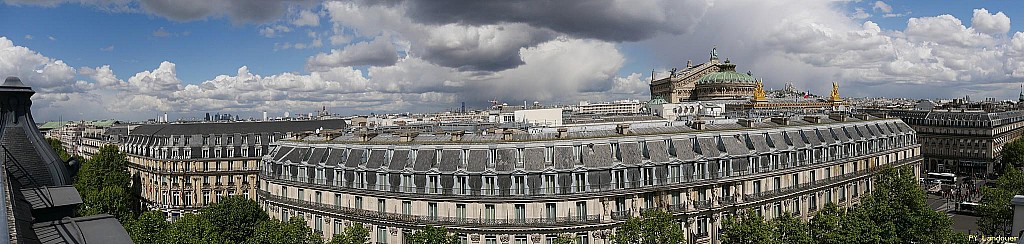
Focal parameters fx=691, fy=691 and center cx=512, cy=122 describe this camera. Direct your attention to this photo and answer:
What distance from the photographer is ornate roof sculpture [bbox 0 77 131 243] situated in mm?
22875

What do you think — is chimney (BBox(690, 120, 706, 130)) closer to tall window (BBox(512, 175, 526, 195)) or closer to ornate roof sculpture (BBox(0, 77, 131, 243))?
tall window (BBox(512, 175, 526, 195))

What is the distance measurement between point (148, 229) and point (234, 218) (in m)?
8.94

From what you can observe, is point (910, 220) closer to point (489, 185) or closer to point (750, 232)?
point (750, 232)

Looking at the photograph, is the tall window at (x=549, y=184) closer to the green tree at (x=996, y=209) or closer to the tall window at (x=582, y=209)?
the tall window at (x=582, y=209)

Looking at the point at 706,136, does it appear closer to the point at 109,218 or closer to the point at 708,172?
the point at 708,172

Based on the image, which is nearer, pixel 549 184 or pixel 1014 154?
pixel 549 184

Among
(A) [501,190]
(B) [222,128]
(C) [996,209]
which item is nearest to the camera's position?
(A) [501,190]

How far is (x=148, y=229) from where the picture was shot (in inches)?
2111

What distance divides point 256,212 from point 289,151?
6.46 m

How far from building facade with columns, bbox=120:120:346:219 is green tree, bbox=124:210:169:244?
3948 centimetres

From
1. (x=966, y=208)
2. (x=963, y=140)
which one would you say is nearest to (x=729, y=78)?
(x=963, y=140)

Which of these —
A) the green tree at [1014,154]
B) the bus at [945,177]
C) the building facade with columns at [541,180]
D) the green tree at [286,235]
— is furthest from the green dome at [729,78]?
the green tree at [286,235]

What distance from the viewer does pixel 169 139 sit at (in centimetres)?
10000

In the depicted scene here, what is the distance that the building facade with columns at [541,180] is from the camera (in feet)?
170
